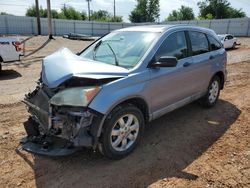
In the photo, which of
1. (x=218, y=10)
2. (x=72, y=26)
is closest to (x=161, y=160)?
(x=72, y=26)

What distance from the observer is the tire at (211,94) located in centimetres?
579

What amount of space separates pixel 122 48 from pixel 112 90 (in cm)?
119

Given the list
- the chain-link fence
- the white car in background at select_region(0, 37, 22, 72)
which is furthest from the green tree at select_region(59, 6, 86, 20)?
the white car in background at select_region(0, 37, 22, 72)

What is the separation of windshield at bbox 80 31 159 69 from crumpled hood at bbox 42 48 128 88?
12.8 inches

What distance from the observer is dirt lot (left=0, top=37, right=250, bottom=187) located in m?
3.33

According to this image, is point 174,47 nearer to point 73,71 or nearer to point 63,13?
point 73,71

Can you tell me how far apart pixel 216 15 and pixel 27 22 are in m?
51.2

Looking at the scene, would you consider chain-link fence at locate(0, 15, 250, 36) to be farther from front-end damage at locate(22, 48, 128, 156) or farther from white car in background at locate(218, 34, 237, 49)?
front-end damage at locate(22, 48, 128, 156)

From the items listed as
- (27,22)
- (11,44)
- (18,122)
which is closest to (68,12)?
(27,22)

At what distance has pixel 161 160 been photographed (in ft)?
12.4

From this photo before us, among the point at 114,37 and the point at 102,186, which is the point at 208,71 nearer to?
the point at 114,37

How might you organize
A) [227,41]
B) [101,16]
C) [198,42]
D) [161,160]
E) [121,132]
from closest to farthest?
1. [121,132]
2. [161,160]
3. [198,42]
4. [227,41]
5. [101,16]

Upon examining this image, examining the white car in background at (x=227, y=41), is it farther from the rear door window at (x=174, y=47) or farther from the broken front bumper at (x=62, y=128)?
the broken front bumper at (x=62, y=128)

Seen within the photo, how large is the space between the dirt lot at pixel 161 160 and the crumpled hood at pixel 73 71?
1174 millimetres
